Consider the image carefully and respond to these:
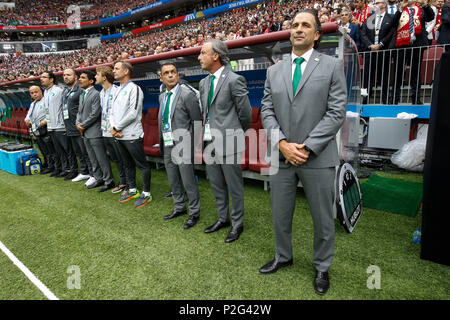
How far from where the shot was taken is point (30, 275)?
2.35m

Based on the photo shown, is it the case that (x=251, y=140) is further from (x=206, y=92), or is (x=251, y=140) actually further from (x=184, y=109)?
(x=206, y=92)

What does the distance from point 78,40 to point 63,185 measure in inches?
1965

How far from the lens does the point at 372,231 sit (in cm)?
280

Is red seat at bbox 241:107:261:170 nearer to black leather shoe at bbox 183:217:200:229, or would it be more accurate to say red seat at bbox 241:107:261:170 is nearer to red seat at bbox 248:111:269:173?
red seat at bbox 248:111:269:173

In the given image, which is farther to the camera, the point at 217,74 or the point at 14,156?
the point at 14,156

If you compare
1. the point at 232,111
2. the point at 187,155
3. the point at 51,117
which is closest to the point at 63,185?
the point at 51,117

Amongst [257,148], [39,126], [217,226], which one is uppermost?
[39,126]

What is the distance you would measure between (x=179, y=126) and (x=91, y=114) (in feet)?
6.37

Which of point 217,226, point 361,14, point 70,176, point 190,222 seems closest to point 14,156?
point 70,176

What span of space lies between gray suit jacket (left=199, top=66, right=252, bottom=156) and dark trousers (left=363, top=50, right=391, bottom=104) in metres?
3.83

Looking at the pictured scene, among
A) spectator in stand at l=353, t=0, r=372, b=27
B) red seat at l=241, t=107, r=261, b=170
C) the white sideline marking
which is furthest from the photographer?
spectator in stand at l=353, t=0, r=372, b=27

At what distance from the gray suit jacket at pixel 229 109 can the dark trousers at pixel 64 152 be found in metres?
3.70

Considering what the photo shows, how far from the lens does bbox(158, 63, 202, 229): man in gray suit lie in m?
3.02

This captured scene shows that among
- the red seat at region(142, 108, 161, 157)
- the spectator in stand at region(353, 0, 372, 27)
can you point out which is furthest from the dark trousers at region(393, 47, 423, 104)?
the red seat at region(142, 108, 161, 157)
